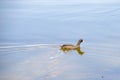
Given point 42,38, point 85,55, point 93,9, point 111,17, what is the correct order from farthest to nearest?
point 93,9 → point 111,17 → point 42,38 → point 85,55

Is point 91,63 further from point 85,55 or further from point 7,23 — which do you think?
point 7,23

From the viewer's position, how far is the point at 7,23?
16.9m

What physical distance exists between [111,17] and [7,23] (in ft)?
18.4

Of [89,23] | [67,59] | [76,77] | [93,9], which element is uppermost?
[93,9]

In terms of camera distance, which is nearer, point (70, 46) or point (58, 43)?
point (70, 46)

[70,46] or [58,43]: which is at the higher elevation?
[58,43]

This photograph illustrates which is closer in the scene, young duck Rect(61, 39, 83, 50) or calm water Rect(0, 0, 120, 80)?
calm water Rect(0, 0, 120, 80)

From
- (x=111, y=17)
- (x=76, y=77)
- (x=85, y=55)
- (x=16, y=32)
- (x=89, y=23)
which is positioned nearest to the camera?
(x=76, y=77)

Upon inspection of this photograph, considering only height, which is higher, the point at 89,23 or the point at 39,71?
Result: the point at 89,23

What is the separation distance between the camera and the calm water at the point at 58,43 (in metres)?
9.62

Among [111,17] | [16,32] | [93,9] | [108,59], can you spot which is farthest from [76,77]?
[93,9]

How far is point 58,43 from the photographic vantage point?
12695mm

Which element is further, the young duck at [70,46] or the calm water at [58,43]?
the young duck at [70,46]

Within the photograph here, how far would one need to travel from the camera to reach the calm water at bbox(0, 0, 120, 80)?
9617 mm
